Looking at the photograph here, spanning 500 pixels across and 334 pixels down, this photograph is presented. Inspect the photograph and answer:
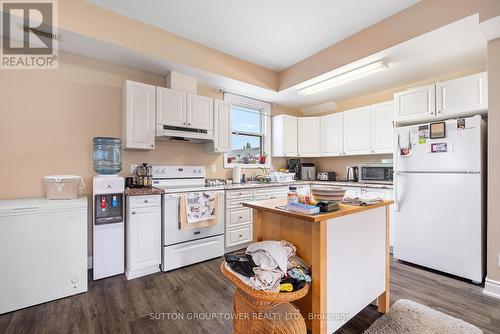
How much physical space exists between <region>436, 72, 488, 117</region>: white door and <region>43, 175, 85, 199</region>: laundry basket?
169 inches

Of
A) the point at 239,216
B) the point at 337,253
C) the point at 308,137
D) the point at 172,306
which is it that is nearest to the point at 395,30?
the point at 308,137

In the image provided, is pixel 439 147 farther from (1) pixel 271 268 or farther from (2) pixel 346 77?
(1) pixel 271 268

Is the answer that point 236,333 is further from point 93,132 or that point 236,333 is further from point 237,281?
point 93,132

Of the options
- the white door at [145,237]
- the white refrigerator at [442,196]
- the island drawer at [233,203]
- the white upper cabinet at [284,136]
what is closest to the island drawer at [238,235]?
the island drawer at [233,203]

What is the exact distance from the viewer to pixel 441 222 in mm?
2535

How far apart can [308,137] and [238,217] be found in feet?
7.71

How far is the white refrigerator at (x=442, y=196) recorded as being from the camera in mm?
2312

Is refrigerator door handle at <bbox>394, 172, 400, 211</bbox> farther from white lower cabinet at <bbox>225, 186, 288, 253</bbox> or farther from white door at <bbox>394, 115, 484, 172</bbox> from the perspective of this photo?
white lower cabinet at <bbox>225, 186, 288, 253</bbox>

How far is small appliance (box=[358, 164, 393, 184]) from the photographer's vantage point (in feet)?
11.4

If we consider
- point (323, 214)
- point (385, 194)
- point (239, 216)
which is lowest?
point (239, 216)

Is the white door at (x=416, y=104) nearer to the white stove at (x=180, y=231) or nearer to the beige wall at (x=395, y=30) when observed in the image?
the beige wall at (x=395, y=30)

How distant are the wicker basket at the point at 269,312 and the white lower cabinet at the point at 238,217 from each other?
179cm

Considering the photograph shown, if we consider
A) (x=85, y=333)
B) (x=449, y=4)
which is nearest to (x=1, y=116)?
(x=85, y=333)

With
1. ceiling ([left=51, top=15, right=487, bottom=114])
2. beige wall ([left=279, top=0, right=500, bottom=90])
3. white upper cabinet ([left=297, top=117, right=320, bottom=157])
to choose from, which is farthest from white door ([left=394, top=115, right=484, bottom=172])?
white upper cabinet ([left=297, top=117, right=320, bottom=157])
